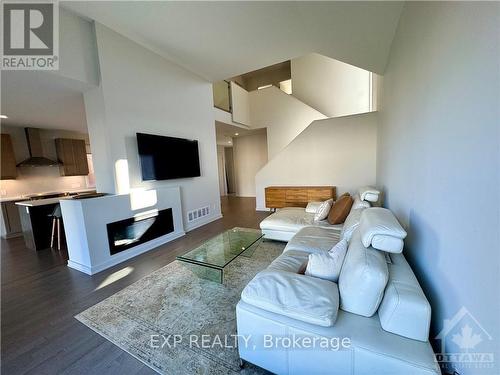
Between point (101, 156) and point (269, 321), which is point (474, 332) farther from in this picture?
point (101, 156)

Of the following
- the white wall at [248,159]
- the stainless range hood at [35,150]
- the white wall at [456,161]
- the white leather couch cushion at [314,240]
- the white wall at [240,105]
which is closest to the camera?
the white wall at [456,161]

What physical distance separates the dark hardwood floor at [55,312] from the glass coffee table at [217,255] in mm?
723

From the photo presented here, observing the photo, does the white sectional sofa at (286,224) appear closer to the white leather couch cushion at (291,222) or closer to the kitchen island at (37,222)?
the white leather couch cushion at (291,222)

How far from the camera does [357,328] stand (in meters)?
1.01

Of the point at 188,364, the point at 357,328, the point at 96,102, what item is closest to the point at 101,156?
the point at 96,102

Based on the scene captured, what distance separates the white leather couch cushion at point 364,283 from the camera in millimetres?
1023

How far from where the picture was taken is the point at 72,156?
5.58 m

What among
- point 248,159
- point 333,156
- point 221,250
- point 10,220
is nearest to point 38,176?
point 10,220

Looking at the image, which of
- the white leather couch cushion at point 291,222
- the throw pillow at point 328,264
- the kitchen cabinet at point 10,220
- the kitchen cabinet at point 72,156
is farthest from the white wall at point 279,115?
the kitchen cabinet at point 10,220

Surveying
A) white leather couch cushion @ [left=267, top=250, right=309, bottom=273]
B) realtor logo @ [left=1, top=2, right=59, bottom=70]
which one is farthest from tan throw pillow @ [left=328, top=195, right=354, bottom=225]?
realtor logo @ [left=1, top=2, right=59, bottom=70]

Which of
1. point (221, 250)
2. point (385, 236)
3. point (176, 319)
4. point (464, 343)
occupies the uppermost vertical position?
point (385, 236)

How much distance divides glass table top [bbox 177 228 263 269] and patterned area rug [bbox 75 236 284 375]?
0.93 ft

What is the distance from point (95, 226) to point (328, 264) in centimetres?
294

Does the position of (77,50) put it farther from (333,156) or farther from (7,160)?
(333,156)
